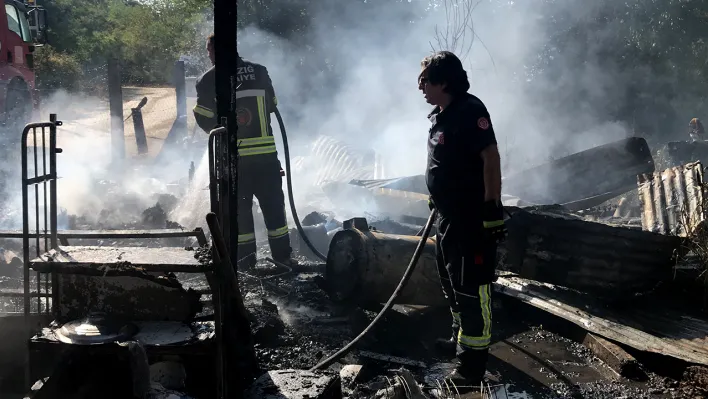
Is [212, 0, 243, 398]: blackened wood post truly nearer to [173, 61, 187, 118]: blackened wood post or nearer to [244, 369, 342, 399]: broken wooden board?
[244, 369, 342, 399]: broken wooden board

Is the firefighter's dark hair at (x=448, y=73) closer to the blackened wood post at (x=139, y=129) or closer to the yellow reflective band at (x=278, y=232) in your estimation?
the yellow reflective band at (x=278, y=232)

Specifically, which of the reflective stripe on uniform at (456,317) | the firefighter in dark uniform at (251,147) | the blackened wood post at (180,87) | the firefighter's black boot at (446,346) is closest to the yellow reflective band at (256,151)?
the firefighter in dark uniform at (251,147)

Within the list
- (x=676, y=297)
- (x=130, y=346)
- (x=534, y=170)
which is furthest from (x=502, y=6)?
(x=130, y=346)

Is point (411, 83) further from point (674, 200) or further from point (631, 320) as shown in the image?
point (631, 320)

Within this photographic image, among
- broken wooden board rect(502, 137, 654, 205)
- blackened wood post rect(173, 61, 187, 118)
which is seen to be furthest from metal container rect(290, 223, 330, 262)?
blackened wood post rect(173, 61, 187, 118)

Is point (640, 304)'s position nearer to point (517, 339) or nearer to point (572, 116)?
point (517, 339)

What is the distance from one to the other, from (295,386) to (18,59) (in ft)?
33.2

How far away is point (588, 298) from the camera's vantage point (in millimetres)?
4820

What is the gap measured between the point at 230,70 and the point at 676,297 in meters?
4.03

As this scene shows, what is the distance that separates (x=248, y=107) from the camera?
5.97m

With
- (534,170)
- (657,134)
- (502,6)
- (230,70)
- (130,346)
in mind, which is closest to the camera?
(130,346)

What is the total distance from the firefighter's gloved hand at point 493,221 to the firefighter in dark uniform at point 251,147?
298 cm

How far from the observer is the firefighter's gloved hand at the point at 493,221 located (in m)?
3.66

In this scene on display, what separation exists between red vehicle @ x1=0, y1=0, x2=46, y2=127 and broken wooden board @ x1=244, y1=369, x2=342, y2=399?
29.4 ft
